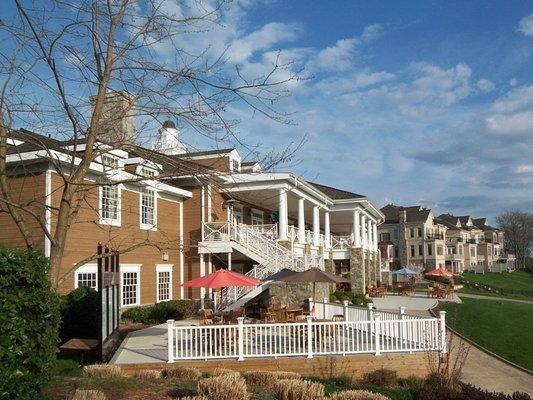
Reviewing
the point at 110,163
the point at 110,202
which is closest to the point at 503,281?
the point at 110,202

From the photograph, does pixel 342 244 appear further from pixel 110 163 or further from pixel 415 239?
pixel 415 239

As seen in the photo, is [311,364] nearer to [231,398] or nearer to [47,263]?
[231,398]

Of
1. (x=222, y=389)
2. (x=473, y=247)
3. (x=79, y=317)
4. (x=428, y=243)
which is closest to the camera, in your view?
(x=222, y=389)

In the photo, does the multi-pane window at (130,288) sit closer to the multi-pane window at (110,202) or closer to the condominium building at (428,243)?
the multi-pane window at (110,202)

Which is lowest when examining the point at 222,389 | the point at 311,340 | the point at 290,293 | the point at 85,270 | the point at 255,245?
the point at 311,340

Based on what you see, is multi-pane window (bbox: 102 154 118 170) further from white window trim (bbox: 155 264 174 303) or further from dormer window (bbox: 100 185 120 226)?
white window trim (bbox: 155 264 174 303)

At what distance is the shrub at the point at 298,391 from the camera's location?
7723mm

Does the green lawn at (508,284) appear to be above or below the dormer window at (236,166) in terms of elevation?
below

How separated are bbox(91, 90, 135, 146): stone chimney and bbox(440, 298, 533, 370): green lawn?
929cm

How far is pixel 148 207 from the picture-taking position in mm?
23578

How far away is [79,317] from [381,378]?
9102mm

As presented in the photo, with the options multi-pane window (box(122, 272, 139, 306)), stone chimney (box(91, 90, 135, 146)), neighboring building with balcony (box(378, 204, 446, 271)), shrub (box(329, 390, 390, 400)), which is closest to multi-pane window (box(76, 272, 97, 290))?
multi-pane window (box(122, 272, 139, 306))

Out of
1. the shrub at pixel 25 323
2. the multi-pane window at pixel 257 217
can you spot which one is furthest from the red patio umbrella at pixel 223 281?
the multi-pane window at pixel 257 217

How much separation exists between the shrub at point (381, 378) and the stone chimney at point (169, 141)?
6.78 meters
